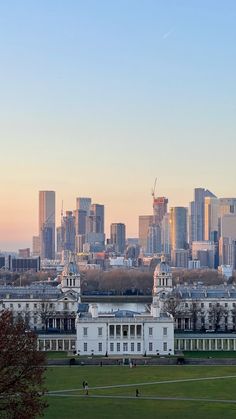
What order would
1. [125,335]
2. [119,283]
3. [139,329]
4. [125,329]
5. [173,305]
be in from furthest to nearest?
[119,283] < [173,305] < [139,329] < [125,329] < [125,335]

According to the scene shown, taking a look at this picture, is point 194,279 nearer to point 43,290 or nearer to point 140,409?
point 43,290

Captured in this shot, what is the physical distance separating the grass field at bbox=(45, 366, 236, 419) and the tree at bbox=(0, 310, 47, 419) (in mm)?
12497

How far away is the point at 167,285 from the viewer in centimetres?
9162

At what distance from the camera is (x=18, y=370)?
85.9 ft

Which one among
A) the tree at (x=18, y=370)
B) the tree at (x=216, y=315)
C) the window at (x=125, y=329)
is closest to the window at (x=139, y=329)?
the window at (x=125, y=329)

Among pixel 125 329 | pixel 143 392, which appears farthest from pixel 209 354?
pixel 143 392

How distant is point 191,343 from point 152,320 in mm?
4113

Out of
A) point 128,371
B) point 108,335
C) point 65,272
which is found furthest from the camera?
point 65,272

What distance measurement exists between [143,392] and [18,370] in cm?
2007

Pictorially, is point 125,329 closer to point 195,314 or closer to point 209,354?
point 209,354

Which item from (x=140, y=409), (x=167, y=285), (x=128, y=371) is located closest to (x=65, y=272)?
(x=167, y=285)

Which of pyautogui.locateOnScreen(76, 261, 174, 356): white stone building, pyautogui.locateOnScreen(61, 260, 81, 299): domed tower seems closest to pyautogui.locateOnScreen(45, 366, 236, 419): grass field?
pyautogui.locateOnScreen(76, 261, 174, 356): white stone building

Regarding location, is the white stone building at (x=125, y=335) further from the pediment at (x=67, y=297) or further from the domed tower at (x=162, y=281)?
the domed tower at (x=162, y=281)

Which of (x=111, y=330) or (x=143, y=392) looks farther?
(x=111, y=330)
